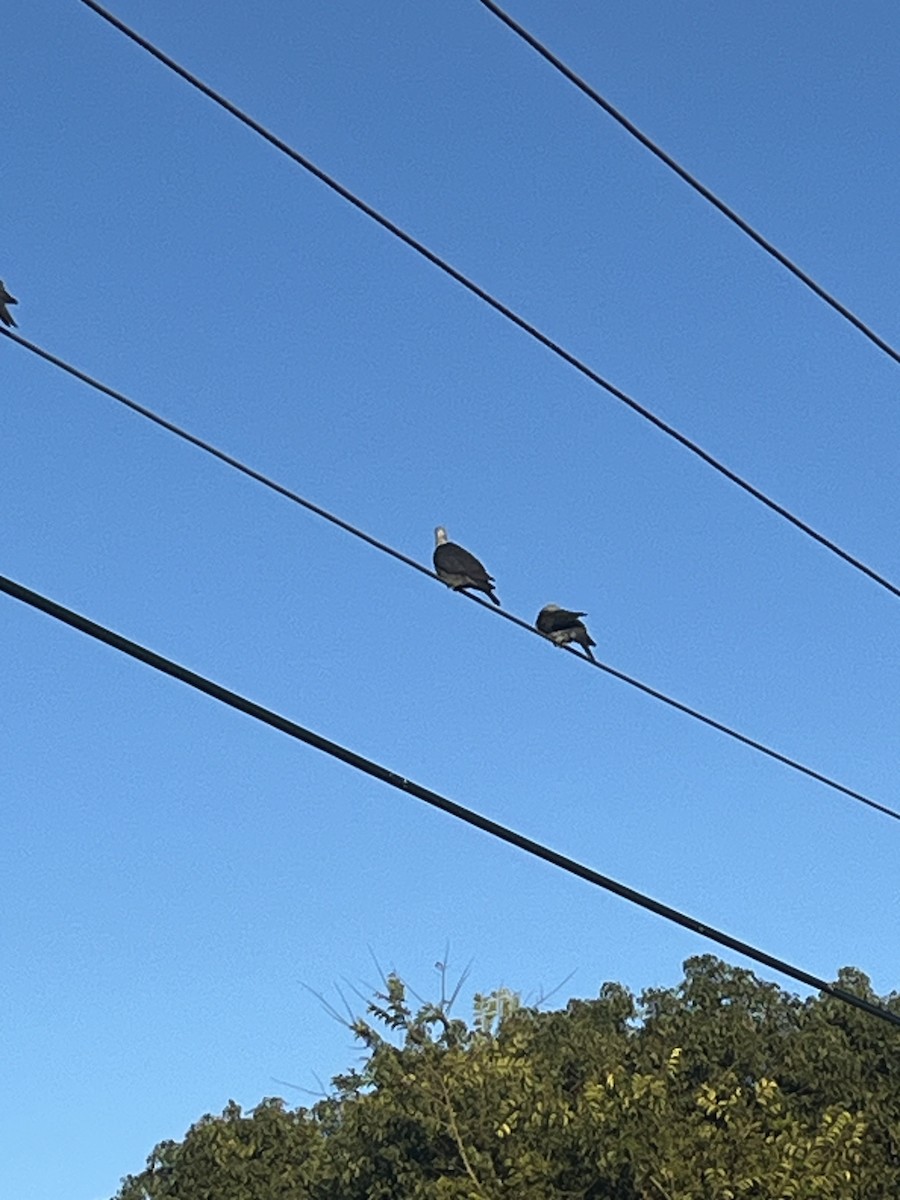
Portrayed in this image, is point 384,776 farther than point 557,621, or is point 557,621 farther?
point 557,621

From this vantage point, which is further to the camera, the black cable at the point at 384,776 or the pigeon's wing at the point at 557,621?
the pigeon's wing at the point at 557,621

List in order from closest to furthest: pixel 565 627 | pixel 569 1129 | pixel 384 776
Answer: pixel 384 776
pixel 565 627
pixel 569 1129

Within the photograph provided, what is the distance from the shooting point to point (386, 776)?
26.0 ft

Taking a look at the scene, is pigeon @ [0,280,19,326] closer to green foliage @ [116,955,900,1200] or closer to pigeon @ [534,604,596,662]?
pigeon @ [534,604,596,662]

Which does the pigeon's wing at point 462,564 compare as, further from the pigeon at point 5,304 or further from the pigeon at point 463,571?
the pigeon at point 5,304

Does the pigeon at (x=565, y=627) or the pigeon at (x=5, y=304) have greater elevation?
the pigeon at (x=5, y=304)

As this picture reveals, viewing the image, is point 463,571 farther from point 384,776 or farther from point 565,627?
point 384,776

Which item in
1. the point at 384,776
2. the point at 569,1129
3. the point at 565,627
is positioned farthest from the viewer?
the point at 569,1129

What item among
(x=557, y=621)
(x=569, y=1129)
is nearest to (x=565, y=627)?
(x=557, y=621)

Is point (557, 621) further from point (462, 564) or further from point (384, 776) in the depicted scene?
point (384, 776)

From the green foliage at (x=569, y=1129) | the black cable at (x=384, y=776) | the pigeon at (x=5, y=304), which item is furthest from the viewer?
the green foliage at (x=569, y=1129)

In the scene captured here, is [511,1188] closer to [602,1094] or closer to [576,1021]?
[602,1094]

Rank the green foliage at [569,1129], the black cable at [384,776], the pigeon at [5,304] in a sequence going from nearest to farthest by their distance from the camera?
the black cable at [384,776] → the pigeon at [5,304] → the green foliage at [569,1129]

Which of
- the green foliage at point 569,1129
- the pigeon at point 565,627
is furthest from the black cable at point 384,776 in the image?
the green foliage at point 569,1129
